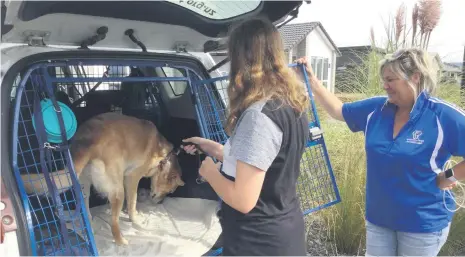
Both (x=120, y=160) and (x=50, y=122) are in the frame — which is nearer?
(x=50, y=122)

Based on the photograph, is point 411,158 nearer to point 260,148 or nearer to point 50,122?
point 260,148

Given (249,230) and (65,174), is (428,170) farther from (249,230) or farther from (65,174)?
(65,174)

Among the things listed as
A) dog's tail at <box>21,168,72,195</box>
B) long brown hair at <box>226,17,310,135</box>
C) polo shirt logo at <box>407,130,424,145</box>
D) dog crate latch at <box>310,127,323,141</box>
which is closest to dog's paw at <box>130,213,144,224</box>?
dog's tail at <box>21,168,72,195</box>

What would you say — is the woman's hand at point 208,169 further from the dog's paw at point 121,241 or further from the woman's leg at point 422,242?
the dog's paw at point 121,241

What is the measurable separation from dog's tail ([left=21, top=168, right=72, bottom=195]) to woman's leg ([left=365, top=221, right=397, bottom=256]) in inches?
74.5

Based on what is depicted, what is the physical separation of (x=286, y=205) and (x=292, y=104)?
445 millimetres

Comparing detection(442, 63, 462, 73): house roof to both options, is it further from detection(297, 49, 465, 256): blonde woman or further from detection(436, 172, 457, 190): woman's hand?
detection(436, 172, 457, 190): woman's hand

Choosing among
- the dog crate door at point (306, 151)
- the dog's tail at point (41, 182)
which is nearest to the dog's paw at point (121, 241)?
the dog's tail at point (41, 182)

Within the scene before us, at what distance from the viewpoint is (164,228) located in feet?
11.2

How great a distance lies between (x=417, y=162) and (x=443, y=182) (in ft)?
0.62

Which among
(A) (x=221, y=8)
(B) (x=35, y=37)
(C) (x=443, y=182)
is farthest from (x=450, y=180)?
(B) (x=35, y=37)

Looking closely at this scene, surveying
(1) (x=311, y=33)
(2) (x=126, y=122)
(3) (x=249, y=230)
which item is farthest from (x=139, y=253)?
(1) (x=311, y=33)

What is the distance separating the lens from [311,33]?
72.0ft

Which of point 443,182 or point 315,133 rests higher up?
point 315,133
